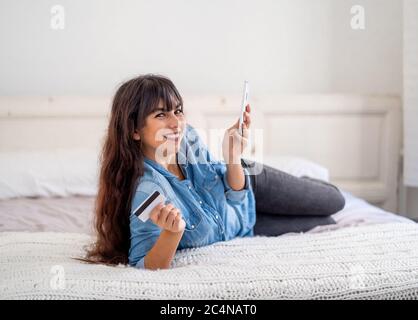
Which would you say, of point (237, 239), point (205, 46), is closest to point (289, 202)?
point (237, 239)

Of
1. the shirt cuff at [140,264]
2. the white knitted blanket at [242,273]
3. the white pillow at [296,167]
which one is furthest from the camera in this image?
the white pillow at [296,167]

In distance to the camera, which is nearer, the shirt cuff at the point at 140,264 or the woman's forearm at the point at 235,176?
the shirt cuff at the point at 140,264

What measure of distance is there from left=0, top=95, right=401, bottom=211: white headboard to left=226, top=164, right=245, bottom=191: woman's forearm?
93 cm

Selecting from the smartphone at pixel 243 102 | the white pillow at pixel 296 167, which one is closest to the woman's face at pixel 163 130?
the smartphone at pixel 243 102

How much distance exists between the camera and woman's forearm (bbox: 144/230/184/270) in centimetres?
93

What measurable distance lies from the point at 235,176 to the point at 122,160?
27 cm

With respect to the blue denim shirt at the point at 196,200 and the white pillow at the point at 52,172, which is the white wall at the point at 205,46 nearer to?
the white pillow at the point at 52,172

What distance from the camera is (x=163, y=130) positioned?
1.02 m

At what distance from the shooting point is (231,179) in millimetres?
1187

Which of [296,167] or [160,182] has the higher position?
[160,182]

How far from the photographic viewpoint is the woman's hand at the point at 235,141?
1112 millimetres

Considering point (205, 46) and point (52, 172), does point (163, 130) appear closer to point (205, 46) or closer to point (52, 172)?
point (52, 172)

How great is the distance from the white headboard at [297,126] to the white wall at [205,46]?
13 centimetres
